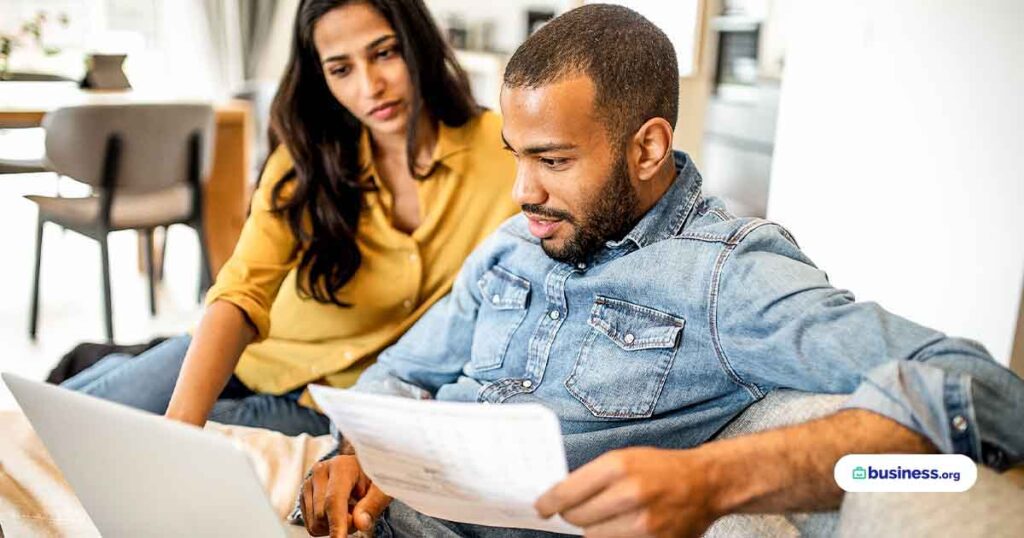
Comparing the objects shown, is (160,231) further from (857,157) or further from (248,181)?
→ (857,157)

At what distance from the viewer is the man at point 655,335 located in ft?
2.42

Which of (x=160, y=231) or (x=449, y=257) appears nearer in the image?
(x=449, y=257)

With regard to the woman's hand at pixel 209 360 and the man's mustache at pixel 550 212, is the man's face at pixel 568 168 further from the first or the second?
the woman's hand at pixel 209 360

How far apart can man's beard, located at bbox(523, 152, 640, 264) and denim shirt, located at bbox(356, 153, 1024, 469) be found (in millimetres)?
18

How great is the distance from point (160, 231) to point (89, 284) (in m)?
0.66

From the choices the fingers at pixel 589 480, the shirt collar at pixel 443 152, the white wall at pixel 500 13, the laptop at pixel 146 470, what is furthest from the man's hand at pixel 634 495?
the white wall at pixel 500 13

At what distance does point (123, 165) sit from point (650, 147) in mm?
2497

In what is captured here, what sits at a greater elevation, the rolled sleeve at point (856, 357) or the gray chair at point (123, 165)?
the rolled sleeve at point (856, 357)

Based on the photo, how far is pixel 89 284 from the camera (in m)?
3.94

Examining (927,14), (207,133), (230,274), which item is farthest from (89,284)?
(927,14)

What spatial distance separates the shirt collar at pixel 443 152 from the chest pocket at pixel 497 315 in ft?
1.22

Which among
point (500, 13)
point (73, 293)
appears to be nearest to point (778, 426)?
point (73, 293)

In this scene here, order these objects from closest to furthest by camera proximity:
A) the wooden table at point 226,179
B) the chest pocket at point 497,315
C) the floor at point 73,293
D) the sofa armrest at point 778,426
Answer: the sofa armrest at point 778,426 → the chest pocket at point 497,315 → the floor at point 73,293 → the wooden table at point 226,179

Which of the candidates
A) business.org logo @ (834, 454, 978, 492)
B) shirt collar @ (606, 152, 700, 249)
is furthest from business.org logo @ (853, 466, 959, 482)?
shirt collar @ (606, 152, 700, 249)
